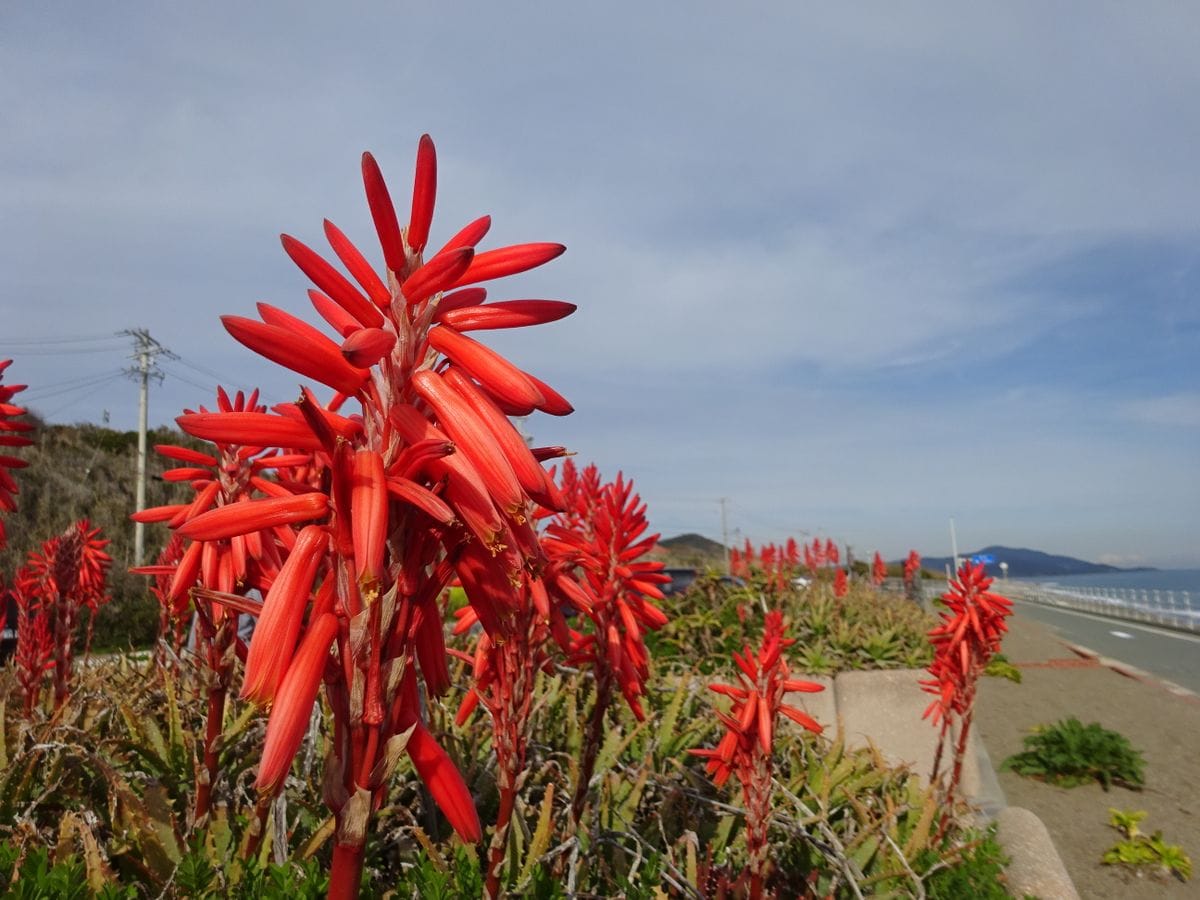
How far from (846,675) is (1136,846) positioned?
7.67 ft

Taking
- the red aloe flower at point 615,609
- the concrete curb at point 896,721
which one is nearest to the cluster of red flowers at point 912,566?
the concrete curb at point 896,721

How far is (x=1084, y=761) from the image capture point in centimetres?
727

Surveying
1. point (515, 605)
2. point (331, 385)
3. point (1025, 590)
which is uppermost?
point (331, 385)

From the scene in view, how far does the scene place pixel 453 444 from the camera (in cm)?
101

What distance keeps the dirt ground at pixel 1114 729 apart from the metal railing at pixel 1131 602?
15.9m

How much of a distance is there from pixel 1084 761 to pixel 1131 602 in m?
30.3

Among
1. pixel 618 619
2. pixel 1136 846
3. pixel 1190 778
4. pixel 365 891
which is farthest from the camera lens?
pixel 1190 778

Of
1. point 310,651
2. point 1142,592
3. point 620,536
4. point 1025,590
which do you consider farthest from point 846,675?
point 1025,590

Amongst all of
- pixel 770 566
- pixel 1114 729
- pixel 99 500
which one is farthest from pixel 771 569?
pixel 99 500

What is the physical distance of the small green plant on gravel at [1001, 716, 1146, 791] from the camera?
7242mm

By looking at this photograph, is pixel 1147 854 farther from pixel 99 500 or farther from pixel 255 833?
pixel 99 500

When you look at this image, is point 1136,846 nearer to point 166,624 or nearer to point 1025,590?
point 166,624

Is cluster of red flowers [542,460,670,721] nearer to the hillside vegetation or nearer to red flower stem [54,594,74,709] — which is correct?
red flower stem [54,594,74,709]

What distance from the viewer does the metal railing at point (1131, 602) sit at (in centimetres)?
2605
